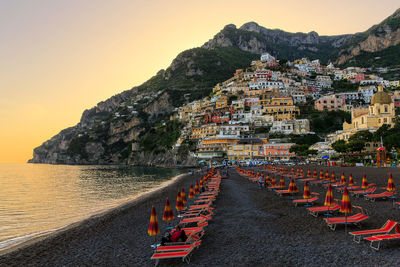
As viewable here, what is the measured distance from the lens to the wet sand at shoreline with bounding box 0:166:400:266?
8.26 m

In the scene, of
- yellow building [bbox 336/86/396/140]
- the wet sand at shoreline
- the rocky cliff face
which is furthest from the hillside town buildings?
the rocky cliff face

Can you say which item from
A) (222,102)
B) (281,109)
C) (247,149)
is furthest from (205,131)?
(281,109)

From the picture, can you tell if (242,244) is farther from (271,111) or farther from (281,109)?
(281,109)

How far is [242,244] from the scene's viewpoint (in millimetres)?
9953

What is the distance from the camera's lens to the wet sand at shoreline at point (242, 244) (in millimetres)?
8258

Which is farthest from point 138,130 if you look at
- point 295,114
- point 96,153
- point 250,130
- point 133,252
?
point 133,252

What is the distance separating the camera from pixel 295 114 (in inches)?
4033

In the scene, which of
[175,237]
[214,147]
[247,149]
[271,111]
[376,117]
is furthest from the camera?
[271,111]

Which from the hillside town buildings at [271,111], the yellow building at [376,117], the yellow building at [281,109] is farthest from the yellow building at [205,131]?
the yellow building at [376,117]

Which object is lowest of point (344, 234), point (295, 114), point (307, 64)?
point (344, 234)

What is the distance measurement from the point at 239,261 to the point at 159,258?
8.55ft

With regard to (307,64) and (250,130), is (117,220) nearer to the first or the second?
(250,130)

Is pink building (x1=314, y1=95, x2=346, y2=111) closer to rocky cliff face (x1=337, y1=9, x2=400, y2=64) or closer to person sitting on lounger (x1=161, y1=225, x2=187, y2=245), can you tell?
person sitting on lounger (x1=161, y1=225, x2=187, y2=245)

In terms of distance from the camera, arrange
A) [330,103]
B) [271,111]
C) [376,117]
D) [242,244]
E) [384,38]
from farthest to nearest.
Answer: [384,38], [271,111], [330,103], [376,117], [242,244]
